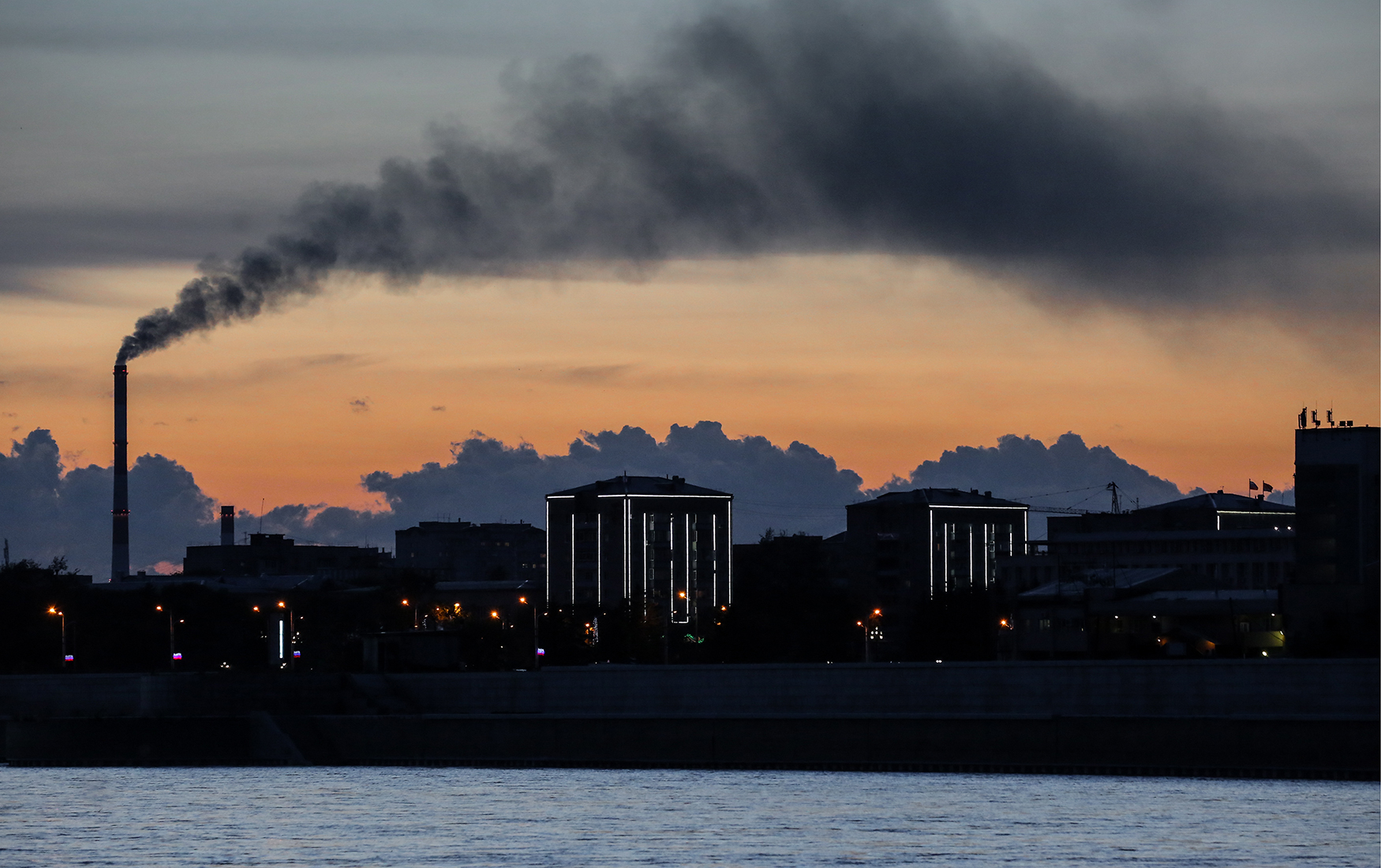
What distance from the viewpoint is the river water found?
175 ft

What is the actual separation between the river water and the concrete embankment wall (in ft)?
7.47

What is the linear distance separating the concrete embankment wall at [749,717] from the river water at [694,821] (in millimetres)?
2278

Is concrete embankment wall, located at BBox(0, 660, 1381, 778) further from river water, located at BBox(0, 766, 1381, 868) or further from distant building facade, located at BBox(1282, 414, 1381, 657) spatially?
distant building facade, located at BBox(1282, 414, 1381, 657)

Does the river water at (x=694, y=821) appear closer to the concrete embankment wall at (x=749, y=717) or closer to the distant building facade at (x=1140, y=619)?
the concrete embankment wall at (x=749, y=717)

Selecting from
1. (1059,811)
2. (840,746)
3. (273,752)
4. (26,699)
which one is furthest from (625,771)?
(26,699)

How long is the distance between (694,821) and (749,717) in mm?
27142

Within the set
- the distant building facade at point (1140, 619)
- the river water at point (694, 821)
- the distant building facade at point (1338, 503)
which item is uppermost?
the distant building facade at point (1338, 503)

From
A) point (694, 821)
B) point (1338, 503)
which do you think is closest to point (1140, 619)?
point (1338, 503)

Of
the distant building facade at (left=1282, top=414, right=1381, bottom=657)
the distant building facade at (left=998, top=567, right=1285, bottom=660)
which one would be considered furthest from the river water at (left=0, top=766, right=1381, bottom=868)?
the distant building facade at (left=998, top=567, right=1285, bottom=660)

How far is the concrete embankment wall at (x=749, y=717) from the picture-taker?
79.5m

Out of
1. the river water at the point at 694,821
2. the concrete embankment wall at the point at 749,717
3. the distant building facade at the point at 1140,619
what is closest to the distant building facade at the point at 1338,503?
the distant building facade at the point at 1140,619

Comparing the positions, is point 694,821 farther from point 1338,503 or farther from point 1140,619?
point 1140,619

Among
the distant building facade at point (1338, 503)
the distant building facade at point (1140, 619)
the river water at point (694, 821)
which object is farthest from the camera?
the distant building facade at point (1140, 619)

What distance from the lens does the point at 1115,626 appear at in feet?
509
